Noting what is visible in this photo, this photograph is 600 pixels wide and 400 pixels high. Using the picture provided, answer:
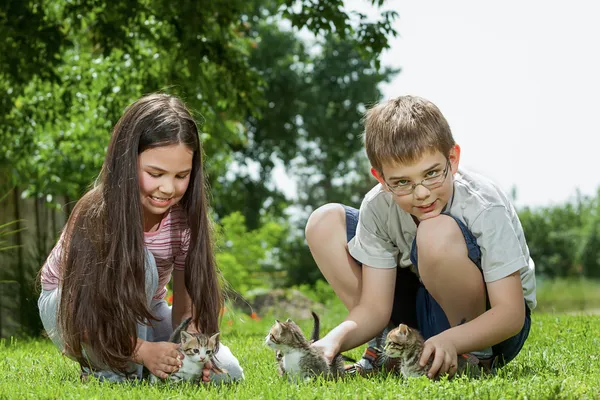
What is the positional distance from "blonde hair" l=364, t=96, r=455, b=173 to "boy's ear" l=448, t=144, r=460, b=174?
0.02 m

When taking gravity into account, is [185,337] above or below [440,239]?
below

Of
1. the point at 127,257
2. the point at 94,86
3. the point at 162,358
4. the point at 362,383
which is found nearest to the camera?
the point at 362,383

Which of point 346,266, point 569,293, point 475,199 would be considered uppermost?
point 475,199

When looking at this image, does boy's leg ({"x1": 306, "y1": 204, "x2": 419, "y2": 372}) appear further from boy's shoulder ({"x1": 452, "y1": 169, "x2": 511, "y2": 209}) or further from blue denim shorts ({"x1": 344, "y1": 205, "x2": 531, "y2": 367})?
boy's shoulder ({"x1": 452, "y1": 169, "x2": 511, "y2": 209})

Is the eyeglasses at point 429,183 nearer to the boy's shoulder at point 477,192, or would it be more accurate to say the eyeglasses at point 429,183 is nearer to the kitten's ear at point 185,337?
the boy's shoulder at point 477,192

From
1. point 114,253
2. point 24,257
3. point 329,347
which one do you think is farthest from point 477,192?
point 24,257

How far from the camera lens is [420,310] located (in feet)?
12.4

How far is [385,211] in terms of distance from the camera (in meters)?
3.60

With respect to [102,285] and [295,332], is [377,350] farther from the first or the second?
[102,285]

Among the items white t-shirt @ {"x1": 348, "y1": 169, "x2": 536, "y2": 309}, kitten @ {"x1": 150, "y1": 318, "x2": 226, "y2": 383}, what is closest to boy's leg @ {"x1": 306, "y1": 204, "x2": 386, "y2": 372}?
white t-shirt @ {"x1": 348, "y1": 169, "x2": 536, "y2": 309}

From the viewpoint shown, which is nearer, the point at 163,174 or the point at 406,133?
the point at 406,133

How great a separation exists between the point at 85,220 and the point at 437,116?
1.79m

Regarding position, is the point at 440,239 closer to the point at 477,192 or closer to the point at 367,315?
the point at 477,192

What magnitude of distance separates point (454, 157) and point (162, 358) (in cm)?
164
